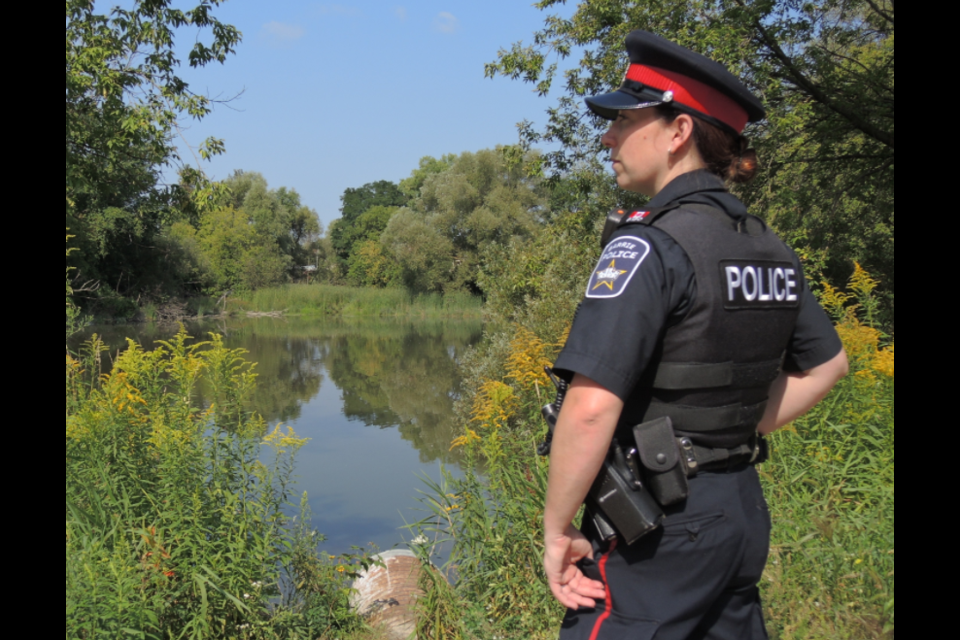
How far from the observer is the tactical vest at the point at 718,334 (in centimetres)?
162

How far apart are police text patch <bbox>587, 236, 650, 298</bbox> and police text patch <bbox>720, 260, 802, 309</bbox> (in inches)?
8.5

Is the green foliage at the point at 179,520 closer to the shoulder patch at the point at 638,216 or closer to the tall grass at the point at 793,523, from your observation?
the tall grass at the point at 793,523

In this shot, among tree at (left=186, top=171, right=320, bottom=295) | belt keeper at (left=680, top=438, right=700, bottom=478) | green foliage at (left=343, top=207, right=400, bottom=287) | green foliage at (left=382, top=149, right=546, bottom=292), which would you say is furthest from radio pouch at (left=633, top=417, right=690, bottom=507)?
green foliage at (left=343, top=207, right=400, bottom=287)

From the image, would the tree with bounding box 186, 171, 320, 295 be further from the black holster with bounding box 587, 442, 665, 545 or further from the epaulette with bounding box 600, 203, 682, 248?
the black holster with bounding box 587, 442, 665, 545

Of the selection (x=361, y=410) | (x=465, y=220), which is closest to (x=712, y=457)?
(x=361, y=410)

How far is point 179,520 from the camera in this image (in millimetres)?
3262

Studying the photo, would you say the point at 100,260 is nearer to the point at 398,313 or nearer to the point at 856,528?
the point at 398,313

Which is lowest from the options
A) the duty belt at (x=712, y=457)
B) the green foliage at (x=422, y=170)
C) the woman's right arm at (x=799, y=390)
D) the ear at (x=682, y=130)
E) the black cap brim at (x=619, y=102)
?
the duty belt at (x=712, y=457)

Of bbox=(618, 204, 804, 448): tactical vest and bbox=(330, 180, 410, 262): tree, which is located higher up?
bbox=(330, 180, 410, 262): tree

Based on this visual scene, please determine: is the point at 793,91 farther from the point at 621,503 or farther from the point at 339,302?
the point at 339,302

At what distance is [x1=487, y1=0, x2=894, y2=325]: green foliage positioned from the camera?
28.2 ft

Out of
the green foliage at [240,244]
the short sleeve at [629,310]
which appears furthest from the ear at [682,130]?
the green foliage at [240,244]

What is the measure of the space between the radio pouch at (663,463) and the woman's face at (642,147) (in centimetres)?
64
